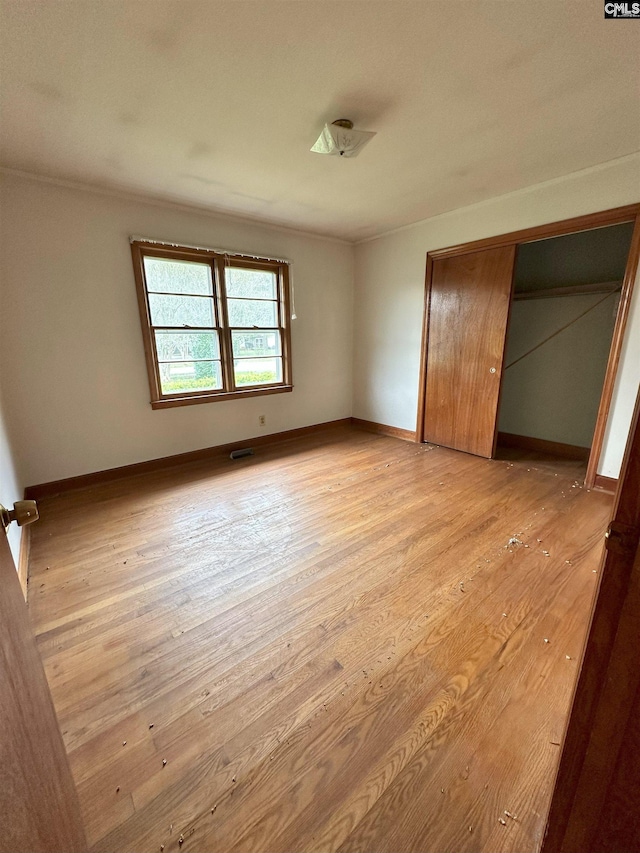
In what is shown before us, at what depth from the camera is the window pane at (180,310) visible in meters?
3.28

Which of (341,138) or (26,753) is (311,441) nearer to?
(341,138)

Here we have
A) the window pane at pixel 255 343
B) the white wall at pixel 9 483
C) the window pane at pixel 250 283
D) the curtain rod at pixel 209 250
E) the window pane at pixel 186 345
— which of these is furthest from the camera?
the window pane at pixel 255 343

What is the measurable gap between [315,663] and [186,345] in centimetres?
309

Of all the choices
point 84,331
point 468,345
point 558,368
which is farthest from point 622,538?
point 558,368

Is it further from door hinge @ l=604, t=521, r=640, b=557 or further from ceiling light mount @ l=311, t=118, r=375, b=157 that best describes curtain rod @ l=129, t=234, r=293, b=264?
door hinge @ l=604, t=521, r=640, b=557

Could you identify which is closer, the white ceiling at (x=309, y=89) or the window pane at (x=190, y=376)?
the white ceiling at (x=309, y=89)

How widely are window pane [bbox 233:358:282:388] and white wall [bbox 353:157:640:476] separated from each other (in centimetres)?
131

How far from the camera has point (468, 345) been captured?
12.0ft

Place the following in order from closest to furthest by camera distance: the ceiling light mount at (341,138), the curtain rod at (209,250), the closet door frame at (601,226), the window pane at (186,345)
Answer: the ceiling light mount at (341,138) → the closet door frame at (601,226) → the curtain rod at (209,250) → the window pane at (186,345)

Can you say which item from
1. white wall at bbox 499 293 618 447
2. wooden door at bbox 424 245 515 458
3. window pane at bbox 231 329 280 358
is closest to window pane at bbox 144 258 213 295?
window pane at bbox 231 329 280 358

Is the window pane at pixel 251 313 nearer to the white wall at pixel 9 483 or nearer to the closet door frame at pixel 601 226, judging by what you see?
the closet door frame at pixel 601 226

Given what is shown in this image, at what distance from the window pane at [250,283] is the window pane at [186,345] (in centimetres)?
56

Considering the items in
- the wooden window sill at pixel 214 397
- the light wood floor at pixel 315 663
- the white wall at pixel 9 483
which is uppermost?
the wooden window sill at pixel 214 397

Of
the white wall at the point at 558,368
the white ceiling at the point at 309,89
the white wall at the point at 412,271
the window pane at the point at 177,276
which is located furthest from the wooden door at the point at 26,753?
the white wall at the point at 558,368
